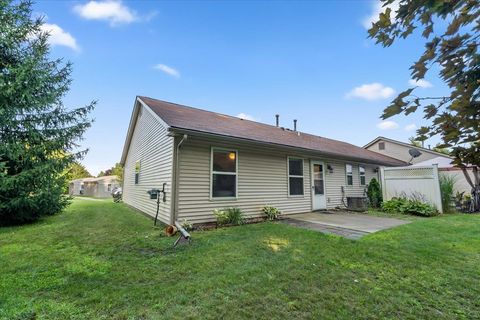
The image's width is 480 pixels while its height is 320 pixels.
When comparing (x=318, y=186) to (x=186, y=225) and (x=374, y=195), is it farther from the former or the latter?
(x=186, y=225)

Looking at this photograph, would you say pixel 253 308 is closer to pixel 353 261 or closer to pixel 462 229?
pixel 353 261

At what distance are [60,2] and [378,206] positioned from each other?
598 inches

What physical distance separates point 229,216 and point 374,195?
325 inches

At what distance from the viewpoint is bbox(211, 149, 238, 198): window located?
7.05 metres

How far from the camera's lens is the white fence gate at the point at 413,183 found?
9.64 metres

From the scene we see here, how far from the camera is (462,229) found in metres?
6.16

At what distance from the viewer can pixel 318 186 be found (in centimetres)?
1008

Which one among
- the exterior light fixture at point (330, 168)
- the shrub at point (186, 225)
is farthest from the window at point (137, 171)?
the exterior light fixture at point (330, 168)

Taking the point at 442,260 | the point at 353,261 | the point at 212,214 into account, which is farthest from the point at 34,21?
the point at 442,260

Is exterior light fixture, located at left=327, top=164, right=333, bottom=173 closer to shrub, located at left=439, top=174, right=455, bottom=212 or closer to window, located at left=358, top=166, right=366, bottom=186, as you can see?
window, located at left=358, top=166, right=366, bottom=186

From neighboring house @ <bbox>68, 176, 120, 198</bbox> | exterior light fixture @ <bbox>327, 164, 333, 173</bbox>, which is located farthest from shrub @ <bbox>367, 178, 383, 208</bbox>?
neighboring house @ <bbox>68, 176, 120, 198</bbox>

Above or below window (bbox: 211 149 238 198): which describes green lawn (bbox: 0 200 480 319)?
below

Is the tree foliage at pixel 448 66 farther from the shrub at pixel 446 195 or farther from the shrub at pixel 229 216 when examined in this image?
the shrub at pixel 446 195

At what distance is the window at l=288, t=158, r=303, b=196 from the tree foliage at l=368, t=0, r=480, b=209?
24.9 ft
